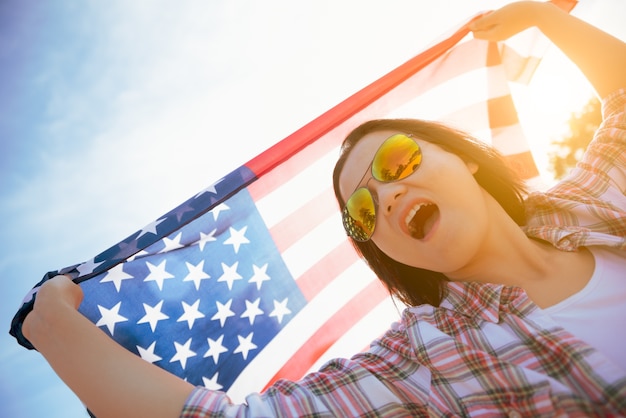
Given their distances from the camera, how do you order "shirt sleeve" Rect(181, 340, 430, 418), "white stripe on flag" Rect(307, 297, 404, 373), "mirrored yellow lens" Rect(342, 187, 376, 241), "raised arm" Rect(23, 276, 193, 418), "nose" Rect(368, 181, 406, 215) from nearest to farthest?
"raised arm" Rect(23, 276, 193, 418) < "shirt sleeve" Rect(181, 340, 430, 418) < "nose" Rect(368, 181, 406, 215) < "mirrored yellow lens" Rect(342, 187, 376, 241) < "white stripe on flag" Rect(307, 297, 404, 373)

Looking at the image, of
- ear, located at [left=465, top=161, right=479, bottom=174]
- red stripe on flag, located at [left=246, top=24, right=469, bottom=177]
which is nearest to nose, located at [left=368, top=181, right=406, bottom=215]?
ear, located at [left=465, top=161, right=479, bottom=174]

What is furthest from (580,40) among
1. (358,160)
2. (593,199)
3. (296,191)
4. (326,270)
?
(326,270)

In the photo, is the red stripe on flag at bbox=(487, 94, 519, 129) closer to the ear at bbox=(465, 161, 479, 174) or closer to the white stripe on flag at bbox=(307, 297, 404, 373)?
the ear at bbox=(465, 161, 479, 174)

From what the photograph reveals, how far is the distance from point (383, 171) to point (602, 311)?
1068 millimetres

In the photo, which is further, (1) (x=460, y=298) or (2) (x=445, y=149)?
(2) (x=445, y=149)

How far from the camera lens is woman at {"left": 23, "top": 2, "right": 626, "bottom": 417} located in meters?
1.18

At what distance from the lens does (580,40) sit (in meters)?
2.24

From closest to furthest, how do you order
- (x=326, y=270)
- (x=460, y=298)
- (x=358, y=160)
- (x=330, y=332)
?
1. (x=460, y=298)
2. (x=358, y=160)
3. (x=330, y=332)
4. (x=326, y=270)

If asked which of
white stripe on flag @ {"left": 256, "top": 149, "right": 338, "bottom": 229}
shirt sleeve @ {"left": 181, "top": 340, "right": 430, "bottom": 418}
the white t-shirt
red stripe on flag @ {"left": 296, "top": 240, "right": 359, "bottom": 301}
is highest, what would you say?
white stripe on flag @ {"left": 256, "top": 149, "right": 338, "bottom": 229}

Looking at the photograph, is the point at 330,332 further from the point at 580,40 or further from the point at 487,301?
the point at 580,40

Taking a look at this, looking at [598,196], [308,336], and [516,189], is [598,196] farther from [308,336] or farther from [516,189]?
[308,336]

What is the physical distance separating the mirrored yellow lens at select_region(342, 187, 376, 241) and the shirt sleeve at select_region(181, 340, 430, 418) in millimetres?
637

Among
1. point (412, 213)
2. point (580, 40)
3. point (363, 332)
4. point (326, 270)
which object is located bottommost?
point (363, 332)

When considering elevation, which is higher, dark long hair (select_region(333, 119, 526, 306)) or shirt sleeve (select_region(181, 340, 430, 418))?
dark long hair (select_region(333, 119, 526, 306))
